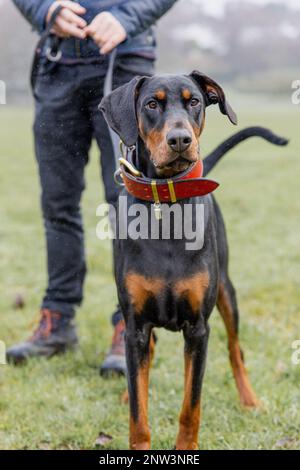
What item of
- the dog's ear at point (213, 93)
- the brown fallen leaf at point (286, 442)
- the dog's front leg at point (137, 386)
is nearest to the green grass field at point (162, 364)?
the brown fallen leaf at point (286, 442)

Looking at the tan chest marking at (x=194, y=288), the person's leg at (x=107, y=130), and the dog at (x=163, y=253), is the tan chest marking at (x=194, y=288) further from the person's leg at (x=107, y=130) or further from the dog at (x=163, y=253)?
the person's leg at (x=107, y=130)

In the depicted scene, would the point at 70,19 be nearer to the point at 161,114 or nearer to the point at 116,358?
the point at 161,114

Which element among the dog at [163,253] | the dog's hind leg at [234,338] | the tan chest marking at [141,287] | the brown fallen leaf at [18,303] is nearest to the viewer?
the dog at [163,253]

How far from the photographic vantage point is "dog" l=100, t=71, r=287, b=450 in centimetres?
228

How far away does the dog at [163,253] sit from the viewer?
228 cm

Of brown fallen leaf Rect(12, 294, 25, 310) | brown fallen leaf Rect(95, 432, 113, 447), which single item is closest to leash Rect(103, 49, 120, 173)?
brown fallen leaf Rect(95, 432, 113, 447)

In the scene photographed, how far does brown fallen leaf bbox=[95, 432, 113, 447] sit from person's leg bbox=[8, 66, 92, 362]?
0.89m

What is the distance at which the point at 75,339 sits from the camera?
3740 mm

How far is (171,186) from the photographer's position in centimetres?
233

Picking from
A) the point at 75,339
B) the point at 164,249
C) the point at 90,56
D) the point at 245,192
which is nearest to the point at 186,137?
the point at 164,249

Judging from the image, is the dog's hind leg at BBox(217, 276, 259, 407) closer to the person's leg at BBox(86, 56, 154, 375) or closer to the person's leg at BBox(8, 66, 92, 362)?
the person's leg at BBox(86, 56, 154, 375)

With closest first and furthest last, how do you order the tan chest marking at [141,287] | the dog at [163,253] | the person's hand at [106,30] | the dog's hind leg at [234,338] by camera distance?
the dog at [163,253] → the tan chest marking at [141,287] → the person's hand at [106,30] → the dog's hind leg at [234,338]

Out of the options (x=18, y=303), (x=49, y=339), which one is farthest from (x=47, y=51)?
(x=18, y=303)

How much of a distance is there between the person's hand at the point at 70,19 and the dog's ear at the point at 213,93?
2.20 feet
